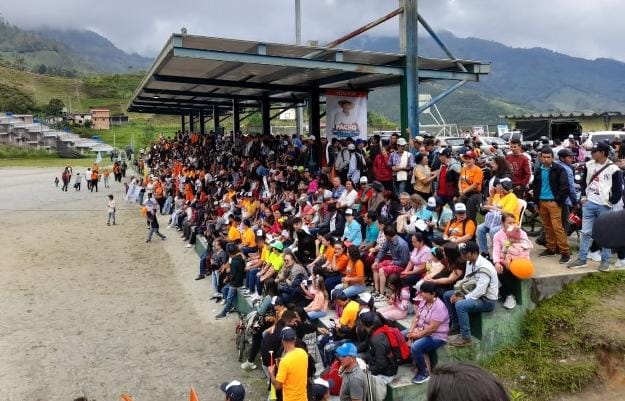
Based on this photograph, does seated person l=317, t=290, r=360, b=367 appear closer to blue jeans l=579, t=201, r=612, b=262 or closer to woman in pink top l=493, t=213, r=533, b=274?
woman in pink top l=493, t=213, r=533, b=274

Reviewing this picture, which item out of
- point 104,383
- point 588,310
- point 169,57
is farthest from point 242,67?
point 588,310

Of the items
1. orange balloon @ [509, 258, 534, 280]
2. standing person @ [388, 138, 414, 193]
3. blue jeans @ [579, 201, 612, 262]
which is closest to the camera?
orange balloon @ [509, 258, 534, 280]

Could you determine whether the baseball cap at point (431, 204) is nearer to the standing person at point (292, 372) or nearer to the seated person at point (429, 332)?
the seated person at point (429, 332)

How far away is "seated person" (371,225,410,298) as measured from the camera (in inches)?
315

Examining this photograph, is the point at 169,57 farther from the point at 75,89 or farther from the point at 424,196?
the point at 75,89

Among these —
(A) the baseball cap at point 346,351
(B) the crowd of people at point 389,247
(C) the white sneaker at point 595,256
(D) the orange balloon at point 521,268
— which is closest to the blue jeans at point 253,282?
(B) the crowd of people at point 389,247

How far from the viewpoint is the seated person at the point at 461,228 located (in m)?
7.68

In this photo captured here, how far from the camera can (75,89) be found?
397 feet

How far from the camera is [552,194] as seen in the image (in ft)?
25.4

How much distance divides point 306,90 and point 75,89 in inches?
4750

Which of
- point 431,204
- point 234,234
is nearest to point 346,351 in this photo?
point 431,204

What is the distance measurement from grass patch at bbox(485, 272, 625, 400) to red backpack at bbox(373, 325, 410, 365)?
1.11 m

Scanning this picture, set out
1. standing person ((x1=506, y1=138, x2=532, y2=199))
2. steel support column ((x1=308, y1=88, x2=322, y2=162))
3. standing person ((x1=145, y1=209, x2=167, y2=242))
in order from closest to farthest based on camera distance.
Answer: standing person ((x1=506, y1=138, x2=532, y2=199)) < steel support column ((x1=308, y1=88, x2=322, y2=162)) < standing person ((x1=145, y1=209, x2=167, y2=242))

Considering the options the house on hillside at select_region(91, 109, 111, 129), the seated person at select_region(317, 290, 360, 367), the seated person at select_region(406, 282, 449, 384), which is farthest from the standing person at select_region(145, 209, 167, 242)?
the house on hillside at select_region(91, 109, 111, 129)
